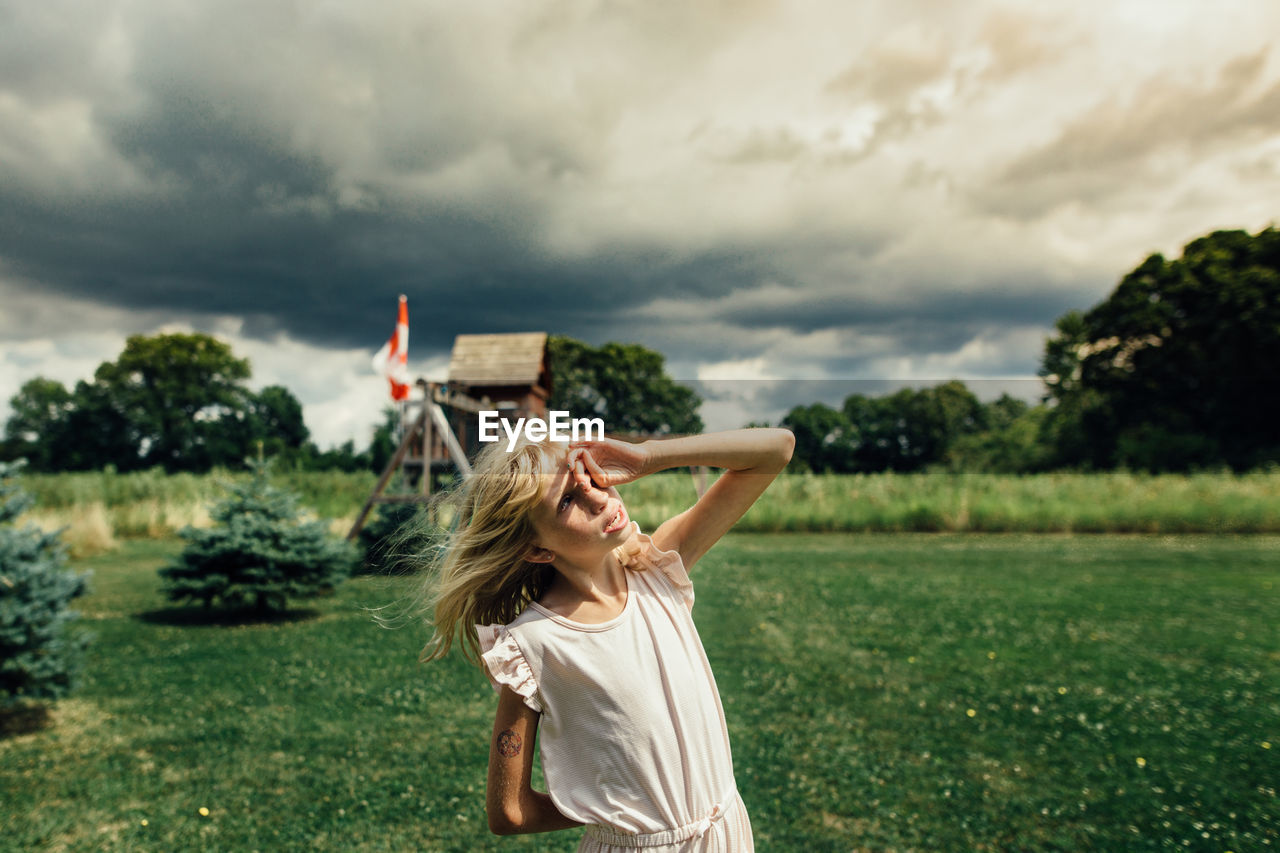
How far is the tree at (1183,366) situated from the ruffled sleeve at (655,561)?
29.4 m

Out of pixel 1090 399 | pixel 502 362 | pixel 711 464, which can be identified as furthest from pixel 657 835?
pixel 1090 399

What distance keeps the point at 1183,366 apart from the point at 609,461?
43858 millimetres

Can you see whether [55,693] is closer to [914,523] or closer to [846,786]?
[846,786]

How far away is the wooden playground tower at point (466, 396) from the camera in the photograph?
8758 mm

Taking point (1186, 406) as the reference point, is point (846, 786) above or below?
below

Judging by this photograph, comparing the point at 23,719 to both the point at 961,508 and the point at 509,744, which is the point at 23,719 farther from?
the point at 961,508

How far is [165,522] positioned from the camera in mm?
19328

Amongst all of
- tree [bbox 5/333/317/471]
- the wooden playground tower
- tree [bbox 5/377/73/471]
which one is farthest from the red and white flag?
tree [bbox 5/377/73/471]

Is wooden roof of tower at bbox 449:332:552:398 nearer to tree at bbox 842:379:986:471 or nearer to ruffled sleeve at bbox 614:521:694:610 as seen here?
tree at bbox 842:379:986:471

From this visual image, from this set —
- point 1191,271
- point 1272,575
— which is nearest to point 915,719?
point 1272,575

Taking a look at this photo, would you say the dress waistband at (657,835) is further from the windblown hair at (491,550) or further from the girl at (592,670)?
the windblown hair at (491,550)

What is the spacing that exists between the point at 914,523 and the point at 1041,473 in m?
5.90

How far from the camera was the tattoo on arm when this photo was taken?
1612 millimetres

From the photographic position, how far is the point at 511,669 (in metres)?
1.62
